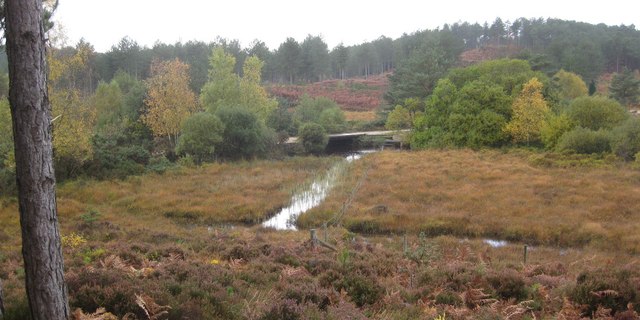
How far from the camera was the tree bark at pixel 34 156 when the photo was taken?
457cm

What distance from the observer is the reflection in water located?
22469 mm

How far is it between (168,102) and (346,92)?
55537 millimetres

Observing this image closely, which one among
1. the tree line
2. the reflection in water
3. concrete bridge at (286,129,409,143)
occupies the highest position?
the tree line

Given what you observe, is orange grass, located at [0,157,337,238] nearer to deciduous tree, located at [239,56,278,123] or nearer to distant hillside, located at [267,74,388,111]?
deciduous tree, located at [239,56,278,123]

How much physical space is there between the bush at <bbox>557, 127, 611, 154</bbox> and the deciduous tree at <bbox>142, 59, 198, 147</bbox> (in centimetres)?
3001

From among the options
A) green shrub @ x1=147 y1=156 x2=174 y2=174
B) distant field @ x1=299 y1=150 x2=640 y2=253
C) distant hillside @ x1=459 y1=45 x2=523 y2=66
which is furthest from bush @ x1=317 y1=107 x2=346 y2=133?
distant hillside @ x1=459 y1=45 x2=523 y2=66

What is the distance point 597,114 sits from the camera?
37406 mm

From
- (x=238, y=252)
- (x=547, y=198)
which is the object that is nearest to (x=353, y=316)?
(x=238, y=252)

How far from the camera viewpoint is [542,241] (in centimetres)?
1850

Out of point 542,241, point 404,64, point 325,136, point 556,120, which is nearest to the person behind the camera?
point 542,241

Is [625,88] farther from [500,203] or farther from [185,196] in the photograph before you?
[185,196]

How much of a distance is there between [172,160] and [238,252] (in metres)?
29.2

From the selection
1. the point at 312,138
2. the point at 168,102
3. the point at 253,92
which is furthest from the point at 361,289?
the point at 312,138

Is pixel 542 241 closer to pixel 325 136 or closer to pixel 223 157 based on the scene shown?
pixel 223 157
